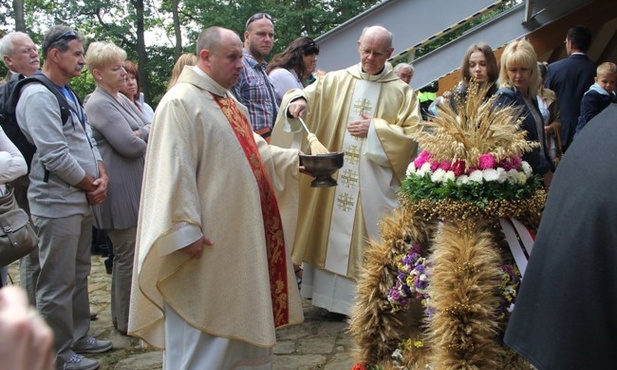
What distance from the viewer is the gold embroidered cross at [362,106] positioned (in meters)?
5.21

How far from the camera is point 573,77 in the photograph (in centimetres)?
709

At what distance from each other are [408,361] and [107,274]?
458cm

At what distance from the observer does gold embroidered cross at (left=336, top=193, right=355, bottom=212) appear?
5.25 m

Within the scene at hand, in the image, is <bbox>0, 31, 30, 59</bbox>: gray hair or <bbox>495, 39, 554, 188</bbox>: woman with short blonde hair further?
<bbox>0, 31, 30, 59</bbox>: gray hair

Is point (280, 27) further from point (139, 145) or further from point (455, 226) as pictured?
point (455, 226)

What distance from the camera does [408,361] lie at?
3.41m

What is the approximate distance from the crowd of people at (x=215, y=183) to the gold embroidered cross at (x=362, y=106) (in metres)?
0.02

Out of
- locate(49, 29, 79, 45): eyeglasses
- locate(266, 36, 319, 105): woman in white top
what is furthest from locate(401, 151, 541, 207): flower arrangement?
locate(266, 36, 319, 105): woman in white top

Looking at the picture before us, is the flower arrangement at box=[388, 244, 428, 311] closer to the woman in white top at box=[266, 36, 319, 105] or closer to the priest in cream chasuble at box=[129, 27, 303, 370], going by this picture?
the priest in cream chasuble at box=[129, 27, 303, 370]

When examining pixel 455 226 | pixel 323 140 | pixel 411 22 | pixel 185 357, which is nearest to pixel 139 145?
pixel 323 140

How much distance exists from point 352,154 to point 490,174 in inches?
83.4

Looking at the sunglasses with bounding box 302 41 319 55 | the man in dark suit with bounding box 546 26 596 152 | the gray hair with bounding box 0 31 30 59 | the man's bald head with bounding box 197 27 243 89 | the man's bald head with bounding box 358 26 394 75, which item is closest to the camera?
the man's bald head with bounding box 197 27 243 89

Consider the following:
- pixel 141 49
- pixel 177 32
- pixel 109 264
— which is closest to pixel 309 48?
pixel 109 264

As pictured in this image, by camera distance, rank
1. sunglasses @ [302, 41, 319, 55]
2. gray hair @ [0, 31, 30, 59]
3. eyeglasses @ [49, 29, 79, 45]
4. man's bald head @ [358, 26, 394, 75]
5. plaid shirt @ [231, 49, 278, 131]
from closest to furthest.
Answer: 1. eyeglasses @ [49, 29, 79, 45]
2. man's bald head @ [358, 26, 394, 75]
3. gray hair @ [0, 31, 30, 59]
4. plaid shirt @ [231, 49, 278, 131]
5. sunglasses @ [302, 41, 319, 55]
